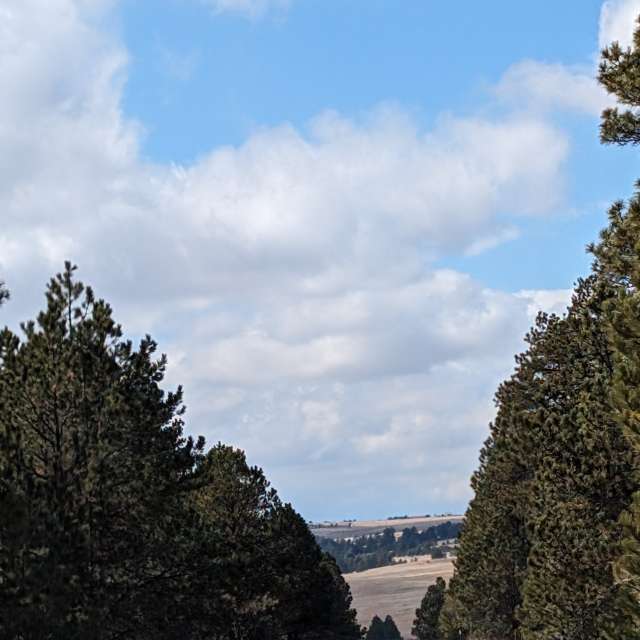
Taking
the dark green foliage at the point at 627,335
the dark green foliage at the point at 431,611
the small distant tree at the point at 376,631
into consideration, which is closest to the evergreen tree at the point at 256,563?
the dark green foliage at the point at 627,335

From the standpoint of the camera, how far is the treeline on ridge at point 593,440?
16.3 meters

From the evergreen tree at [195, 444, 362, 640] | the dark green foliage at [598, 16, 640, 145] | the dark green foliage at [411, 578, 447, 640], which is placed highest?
the dark green foliage at [598, 16, 640, 145]

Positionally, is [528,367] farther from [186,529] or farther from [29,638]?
[29,638]

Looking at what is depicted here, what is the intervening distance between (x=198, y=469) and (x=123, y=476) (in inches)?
104

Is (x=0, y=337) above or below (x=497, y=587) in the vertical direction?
above

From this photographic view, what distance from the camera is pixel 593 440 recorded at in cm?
2525

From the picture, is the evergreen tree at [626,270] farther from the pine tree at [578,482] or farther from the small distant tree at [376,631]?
the small distant tree at [376,631]

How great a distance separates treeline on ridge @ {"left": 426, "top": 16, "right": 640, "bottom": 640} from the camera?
16281 mm

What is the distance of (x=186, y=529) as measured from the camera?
2248cm

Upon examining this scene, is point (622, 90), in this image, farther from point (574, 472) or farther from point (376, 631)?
point (376, 631)

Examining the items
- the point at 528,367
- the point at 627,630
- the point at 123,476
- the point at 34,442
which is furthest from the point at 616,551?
the point at 34,442

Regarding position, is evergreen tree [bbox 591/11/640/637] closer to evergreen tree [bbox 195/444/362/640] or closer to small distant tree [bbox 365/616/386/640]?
evergreen tree [bbox 195/444/362/640]

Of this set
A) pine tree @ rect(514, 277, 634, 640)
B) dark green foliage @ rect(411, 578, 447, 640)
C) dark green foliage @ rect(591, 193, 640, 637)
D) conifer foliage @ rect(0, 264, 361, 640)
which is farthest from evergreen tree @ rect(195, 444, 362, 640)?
dark green foliage @ rect(411, 578, 447, 640)

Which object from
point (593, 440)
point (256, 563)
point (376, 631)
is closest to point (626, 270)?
point (593, 440)
